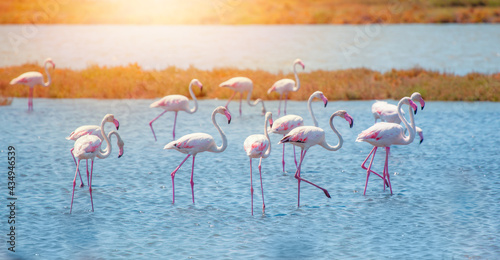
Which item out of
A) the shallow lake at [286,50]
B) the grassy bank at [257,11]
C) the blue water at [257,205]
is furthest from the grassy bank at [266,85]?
the grassy bank at [257,11]

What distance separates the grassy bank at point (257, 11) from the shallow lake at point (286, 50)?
2.33 m

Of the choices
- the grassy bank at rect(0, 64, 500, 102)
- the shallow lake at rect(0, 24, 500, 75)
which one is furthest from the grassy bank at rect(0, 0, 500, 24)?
the grassy bank at rect(0, 64, 500, 102)

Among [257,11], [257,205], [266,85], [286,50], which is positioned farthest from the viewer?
[257,11]

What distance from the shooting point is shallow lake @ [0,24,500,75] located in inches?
1754

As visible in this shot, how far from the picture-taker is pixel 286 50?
189 ft

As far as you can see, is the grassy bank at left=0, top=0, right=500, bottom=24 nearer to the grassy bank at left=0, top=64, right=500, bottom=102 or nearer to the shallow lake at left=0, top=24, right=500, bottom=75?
the shallow lake at left=0, top=24, right=500, bottom=75

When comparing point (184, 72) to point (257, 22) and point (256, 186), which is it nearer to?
point (256, 186)

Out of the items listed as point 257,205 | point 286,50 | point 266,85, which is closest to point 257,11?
point 286,50

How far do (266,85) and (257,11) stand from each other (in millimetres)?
70709

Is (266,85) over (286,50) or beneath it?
beneath

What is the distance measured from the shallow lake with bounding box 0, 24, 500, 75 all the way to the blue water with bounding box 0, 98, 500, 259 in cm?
2445

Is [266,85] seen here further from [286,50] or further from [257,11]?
[257,11]

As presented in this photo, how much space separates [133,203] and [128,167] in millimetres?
2691

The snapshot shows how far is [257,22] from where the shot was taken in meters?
88.8
